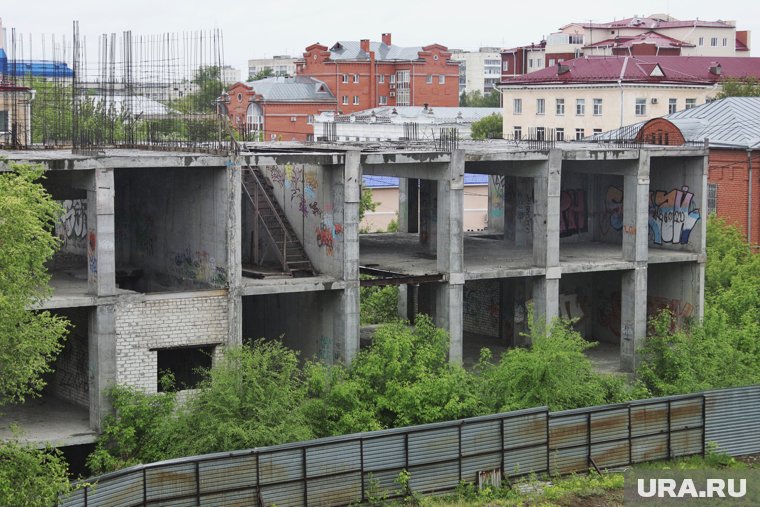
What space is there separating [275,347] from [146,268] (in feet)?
20.7

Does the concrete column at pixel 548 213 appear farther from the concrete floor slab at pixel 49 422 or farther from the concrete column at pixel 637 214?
the concrete floor slab at pixel 49 422

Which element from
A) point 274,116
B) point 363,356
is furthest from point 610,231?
point 274,116

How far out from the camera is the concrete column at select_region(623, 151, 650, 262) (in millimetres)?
38688

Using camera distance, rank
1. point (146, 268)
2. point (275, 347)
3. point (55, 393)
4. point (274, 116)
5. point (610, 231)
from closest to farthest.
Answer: point (275, 347), point (55, 393), point (146, 268), point (610, 231), point (274, 116)

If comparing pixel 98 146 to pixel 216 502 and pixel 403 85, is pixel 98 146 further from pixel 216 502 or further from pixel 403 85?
pixel 403 85

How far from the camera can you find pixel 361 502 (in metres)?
28.9

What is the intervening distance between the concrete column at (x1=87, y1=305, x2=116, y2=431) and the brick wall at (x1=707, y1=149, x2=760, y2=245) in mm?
28351

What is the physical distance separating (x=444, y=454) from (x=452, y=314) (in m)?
6.25

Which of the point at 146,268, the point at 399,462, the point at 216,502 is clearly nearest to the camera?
the point at 216,502

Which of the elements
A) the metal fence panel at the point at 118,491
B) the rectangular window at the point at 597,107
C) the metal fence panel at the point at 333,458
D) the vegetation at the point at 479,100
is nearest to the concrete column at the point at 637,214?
the metal fence panel at the point at 333,458

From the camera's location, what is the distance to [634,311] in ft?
127

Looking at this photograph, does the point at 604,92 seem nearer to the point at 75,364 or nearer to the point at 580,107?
the point at 580,107

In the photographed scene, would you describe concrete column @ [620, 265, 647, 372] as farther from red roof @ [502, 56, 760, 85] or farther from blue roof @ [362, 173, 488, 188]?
red roof @ [502, 56, 760, 85]

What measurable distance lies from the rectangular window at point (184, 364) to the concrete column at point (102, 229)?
9.80 feet
